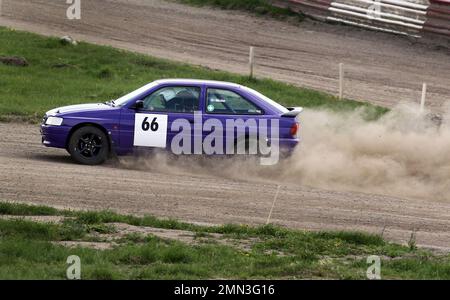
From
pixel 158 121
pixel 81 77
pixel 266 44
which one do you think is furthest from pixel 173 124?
pixel 266 44

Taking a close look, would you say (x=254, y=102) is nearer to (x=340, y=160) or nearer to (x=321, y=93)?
(x=340, y=160)

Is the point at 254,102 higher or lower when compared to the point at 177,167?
higher

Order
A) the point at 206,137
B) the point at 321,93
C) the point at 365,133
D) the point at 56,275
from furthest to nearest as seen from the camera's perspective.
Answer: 1. the point at 321,93
2. the point at 365,133
3. the point at 206,137
4. the point at 56,275

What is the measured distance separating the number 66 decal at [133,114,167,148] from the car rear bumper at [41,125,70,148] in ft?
3.63

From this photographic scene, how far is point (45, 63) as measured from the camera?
24672 millimetres

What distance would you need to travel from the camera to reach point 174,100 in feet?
54.1

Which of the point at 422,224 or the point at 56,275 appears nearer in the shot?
the point at 56,275

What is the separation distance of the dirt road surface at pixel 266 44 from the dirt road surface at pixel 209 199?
370 inches

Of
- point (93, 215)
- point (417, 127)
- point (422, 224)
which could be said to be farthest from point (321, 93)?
point (93, 215)

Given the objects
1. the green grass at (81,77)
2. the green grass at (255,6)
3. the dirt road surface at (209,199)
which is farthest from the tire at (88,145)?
the green grass at (255,6)

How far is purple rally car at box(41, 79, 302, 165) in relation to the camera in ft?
53.5

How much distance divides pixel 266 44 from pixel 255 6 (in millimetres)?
4652

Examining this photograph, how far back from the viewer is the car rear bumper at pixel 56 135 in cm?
1623

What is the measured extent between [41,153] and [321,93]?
9.02 metres
